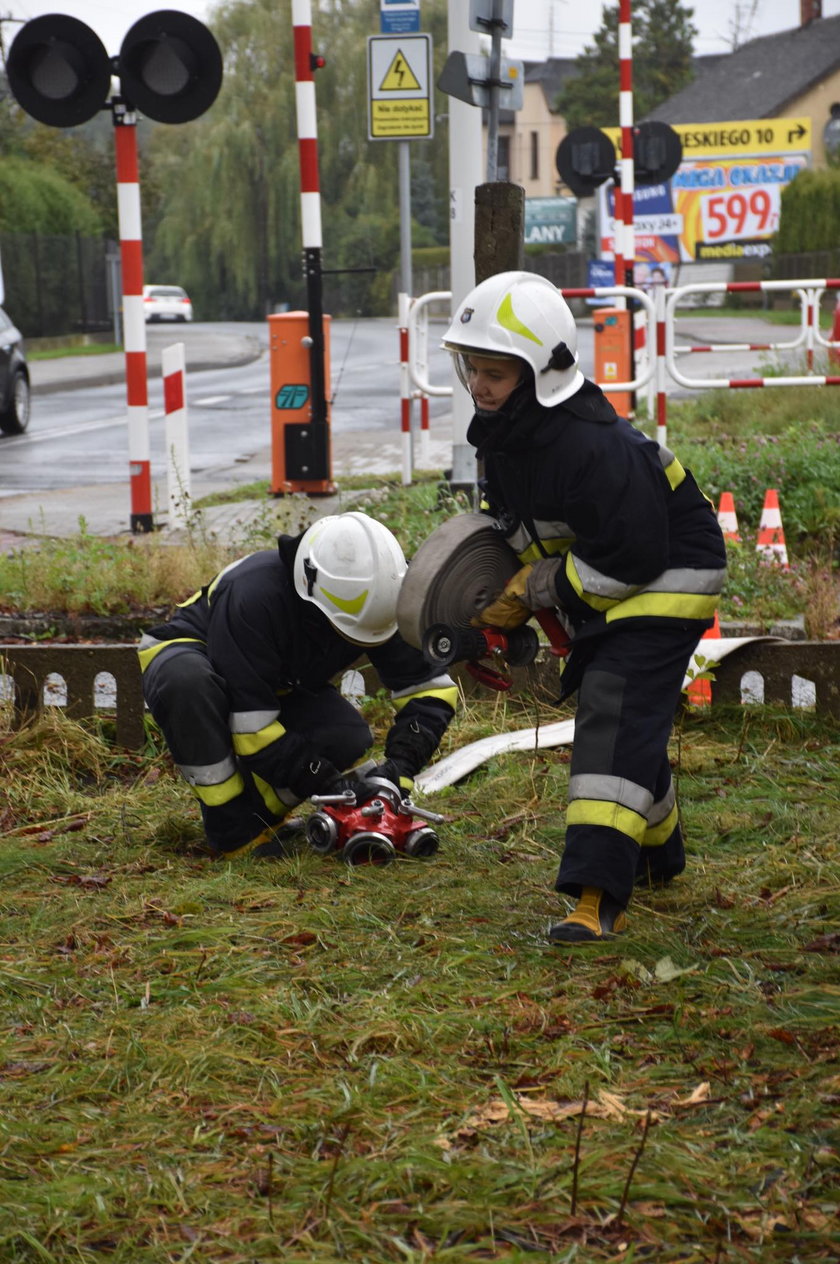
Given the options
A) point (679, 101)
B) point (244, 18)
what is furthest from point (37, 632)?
point (679, 101)

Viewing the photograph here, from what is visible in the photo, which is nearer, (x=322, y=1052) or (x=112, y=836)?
(x=322, y=1052)

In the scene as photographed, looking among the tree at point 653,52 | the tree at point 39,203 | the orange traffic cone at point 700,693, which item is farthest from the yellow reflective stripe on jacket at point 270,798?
the tree at point 653,52

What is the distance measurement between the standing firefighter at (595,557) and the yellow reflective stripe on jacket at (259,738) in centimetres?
87

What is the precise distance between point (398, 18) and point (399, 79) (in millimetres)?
878

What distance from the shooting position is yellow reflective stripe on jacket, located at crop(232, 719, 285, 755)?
4613 millimetres

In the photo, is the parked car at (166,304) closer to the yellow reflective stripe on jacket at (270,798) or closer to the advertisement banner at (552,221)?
the advertisement banner at (552,221)

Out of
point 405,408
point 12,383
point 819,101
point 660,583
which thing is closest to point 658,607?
point 660,583

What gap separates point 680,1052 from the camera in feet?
10.5

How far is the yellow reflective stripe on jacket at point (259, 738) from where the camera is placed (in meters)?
4.61

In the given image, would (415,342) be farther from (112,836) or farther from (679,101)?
(679,101)

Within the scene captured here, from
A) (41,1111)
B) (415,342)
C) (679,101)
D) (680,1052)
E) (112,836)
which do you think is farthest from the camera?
(679,101)

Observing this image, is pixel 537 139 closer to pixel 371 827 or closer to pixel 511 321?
pixel 371 827

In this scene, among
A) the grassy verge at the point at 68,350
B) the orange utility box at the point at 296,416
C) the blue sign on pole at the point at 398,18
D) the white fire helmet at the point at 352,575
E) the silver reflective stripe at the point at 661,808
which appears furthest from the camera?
the grassy verge at the point at 68,350

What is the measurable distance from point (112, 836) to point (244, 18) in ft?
134
